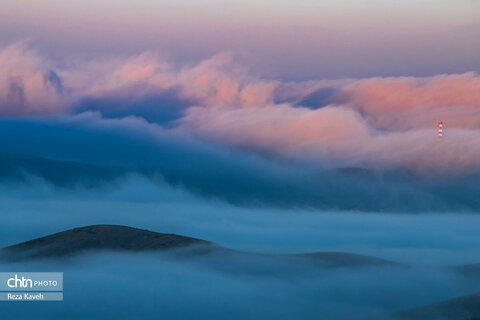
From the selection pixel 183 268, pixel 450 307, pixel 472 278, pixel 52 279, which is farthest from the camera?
pixel 183 268

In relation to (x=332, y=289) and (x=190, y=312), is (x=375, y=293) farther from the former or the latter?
(x=190, y=312)

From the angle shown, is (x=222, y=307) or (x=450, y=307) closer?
(x=450, y=307)

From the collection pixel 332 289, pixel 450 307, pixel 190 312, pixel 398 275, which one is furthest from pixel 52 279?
pixel 398 275

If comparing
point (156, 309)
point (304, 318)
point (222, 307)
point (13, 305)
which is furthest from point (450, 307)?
point (13, 305)

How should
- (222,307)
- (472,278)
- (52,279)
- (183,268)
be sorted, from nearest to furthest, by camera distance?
(52,279), (222,307), (472,278), (183,268)

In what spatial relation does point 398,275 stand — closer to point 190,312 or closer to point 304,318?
point 304,318

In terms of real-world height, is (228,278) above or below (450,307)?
above
